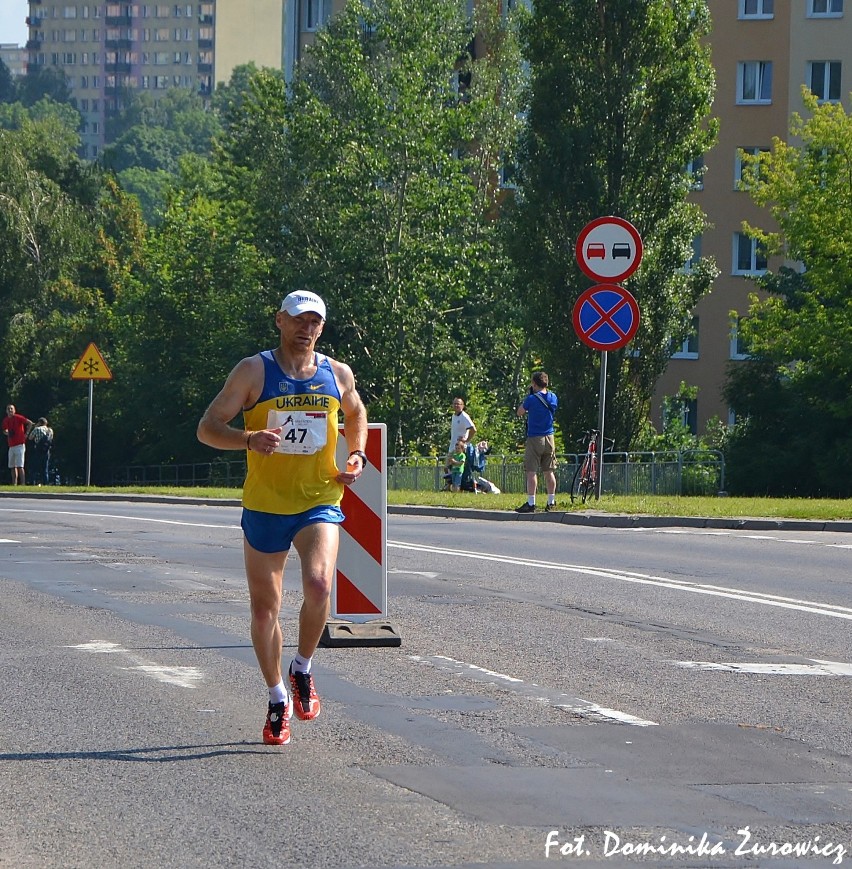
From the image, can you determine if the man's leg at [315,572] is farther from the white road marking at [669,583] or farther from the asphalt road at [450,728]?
the white road marking at [669,583]

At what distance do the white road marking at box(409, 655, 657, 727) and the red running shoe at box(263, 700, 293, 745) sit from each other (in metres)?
1.44

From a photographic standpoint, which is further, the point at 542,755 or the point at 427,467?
the point at 427,467

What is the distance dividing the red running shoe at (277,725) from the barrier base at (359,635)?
109 inches

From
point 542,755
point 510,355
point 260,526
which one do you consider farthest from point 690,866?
point 510,355

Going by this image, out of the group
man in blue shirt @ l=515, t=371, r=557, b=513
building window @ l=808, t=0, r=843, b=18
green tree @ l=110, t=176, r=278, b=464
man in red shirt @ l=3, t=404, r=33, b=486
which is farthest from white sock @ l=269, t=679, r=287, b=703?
building window @ l=808, t=0, r=843, b=18

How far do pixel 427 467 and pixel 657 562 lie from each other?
21.7 m

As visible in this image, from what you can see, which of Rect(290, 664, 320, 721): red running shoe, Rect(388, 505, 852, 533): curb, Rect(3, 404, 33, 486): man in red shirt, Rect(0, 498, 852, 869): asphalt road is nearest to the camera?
Rect(0, 498, 852, 869): asphalt road

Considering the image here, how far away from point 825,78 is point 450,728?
203 feet

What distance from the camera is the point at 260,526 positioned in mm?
7582

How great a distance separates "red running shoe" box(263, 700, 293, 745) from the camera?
7.39 m

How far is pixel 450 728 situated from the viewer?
7.80m

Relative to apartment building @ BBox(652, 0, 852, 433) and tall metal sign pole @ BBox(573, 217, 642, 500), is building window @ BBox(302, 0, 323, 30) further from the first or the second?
tall metal sign pole @ BBox(573, 217, 642, 500)

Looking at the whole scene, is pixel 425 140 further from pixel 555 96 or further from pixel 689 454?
pixel 689 454

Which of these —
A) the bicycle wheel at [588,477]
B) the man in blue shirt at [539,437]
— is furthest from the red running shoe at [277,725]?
the bicycle wheel at [588,477]
